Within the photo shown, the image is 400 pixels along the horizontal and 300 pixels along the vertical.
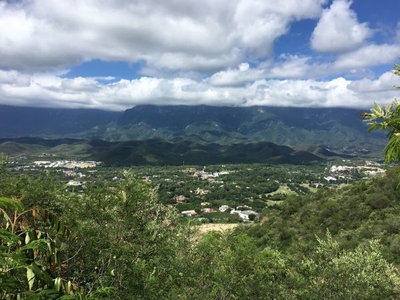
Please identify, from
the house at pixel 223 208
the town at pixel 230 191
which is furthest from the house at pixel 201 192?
the house at pixel 223 208

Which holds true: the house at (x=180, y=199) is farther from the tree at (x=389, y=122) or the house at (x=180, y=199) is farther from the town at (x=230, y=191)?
the tree at (x=389, y=122)

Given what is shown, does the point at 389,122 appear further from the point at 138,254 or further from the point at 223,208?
the point at 223,208

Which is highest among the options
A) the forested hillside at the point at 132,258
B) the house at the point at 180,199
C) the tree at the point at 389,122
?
the tree at the point at 389,122

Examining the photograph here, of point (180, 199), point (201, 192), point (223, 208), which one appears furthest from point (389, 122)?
point (201, 192)

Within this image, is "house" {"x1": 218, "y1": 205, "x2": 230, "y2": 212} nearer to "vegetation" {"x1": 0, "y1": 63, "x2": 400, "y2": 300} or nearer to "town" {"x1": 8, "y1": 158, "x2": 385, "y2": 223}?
"town" {"x1": 8, "y1": 158, "x2": 385, "y2": 223}

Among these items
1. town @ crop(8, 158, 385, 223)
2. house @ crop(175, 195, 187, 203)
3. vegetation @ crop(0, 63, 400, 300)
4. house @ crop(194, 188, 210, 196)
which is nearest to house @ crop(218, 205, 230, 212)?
town @ crop(8, 158, 385, 223)

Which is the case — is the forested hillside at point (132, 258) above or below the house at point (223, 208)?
above

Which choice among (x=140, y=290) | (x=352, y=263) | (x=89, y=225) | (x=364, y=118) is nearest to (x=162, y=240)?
(x=140, y=290)

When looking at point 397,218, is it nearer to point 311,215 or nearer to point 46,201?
point 311,215
